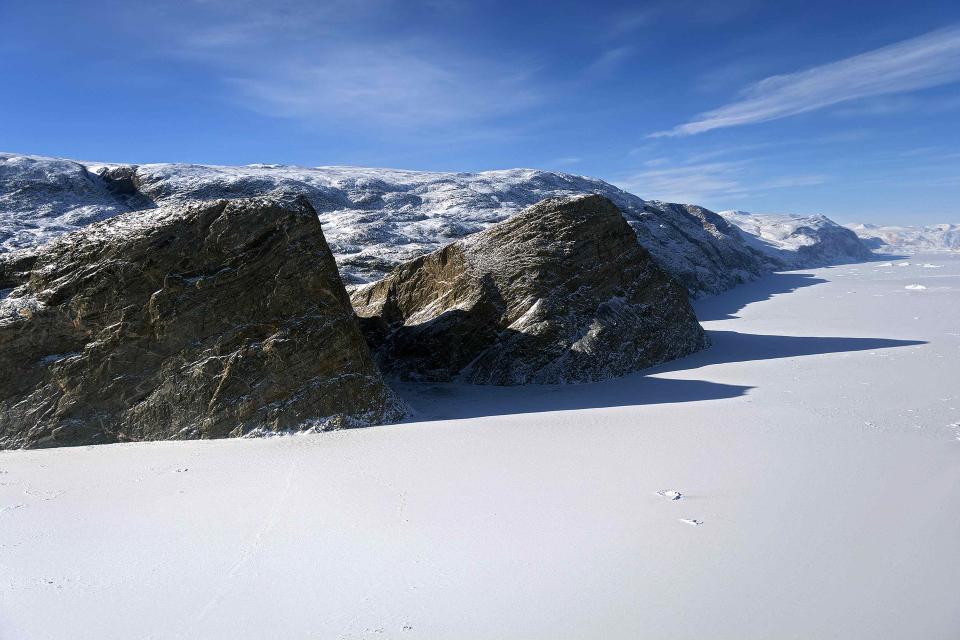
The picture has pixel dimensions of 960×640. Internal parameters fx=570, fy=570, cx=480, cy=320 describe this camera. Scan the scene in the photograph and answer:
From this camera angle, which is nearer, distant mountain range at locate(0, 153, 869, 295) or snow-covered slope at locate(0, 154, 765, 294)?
distant mountain range at locate(0, 153, 869, 295)

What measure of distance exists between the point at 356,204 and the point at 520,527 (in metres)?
37.3

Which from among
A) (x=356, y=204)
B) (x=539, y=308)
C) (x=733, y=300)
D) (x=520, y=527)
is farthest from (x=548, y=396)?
(x=356, y=204)

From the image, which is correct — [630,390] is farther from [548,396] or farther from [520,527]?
[520,527]

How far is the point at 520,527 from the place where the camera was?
4.73 m

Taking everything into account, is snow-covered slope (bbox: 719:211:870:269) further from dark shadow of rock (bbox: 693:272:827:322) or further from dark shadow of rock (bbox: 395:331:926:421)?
dark shadow of rock (bbox: 395:331:926:421)

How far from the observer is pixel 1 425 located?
292 inches

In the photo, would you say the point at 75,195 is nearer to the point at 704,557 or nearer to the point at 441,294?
the point at 441,294

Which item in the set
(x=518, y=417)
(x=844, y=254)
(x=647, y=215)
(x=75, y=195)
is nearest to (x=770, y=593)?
(x=518, y=417)

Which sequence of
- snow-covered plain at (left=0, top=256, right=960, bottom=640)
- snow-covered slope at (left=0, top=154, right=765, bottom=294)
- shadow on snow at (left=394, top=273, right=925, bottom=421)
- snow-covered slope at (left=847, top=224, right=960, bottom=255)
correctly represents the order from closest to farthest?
1. snow-covered plain at (left=0, top=256, right=960, bottom=640)
2. shadow on snow at (left=394, top=273, right=925, bottom=421)
3. snow-covered slope at (left=0, top=154, right=765, bottom=294)
4. snow-covered slope at (left=847, top=224, right=960, bottom=255)

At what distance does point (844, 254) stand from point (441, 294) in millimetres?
91876

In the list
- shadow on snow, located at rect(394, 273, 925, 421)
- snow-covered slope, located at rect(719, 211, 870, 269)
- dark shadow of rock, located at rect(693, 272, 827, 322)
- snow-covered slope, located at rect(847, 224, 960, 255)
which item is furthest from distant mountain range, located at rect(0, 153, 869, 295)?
snow-covered slope, located at rect(847, 224, 960, 255)

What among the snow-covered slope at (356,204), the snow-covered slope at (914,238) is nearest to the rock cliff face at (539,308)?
the snow-covered slope at (356,204)

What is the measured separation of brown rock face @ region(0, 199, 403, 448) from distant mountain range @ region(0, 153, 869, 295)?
154cm

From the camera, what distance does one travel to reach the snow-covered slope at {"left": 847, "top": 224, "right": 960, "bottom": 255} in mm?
122938
